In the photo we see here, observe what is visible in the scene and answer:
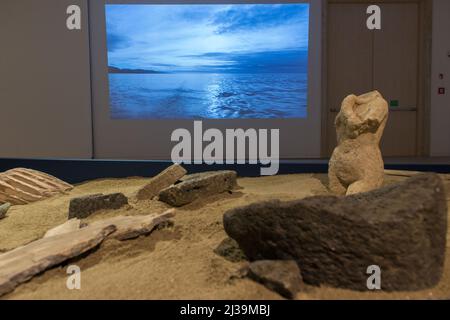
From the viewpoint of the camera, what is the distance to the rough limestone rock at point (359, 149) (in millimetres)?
3637

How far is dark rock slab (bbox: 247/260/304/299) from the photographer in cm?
182

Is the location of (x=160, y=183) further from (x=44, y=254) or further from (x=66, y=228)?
(x=44, y=254)

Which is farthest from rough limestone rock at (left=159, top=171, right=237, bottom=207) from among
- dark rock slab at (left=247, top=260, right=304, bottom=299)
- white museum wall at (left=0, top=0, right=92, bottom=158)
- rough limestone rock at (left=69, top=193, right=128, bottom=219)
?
white museum wall at (left=0, top=0, right=92, bottom=158)

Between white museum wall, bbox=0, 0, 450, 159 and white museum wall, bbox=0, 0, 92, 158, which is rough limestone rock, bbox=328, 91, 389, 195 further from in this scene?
white museum wall, bbox=0, 0, 92, 158

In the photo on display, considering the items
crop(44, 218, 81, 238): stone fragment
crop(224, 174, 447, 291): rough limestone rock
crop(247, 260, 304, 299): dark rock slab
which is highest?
crop(224, 174, 447, 291): rough limestone rock

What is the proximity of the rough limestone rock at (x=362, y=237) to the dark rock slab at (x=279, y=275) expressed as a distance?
0.20ft

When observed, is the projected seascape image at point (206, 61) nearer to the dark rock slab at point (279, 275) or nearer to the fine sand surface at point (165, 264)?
the fine sand surface at point (165, 264)

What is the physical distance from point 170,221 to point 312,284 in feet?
4.24

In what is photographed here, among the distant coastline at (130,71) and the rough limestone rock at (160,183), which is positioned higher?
the distant coastline at (130,71)

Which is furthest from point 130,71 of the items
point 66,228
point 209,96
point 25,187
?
point 66,228

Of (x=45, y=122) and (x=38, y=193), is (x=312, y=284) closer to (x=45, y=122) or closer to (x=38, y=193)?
(x=38, y=193)

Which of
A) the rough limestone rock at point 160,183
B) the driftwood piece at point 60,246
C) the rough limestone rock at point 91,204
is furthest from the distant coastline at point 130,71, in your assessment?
the driftwood piece at point 60,246

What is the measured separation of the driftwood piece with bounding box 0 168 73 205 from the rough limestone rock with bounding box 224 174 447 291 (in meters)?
3.14
